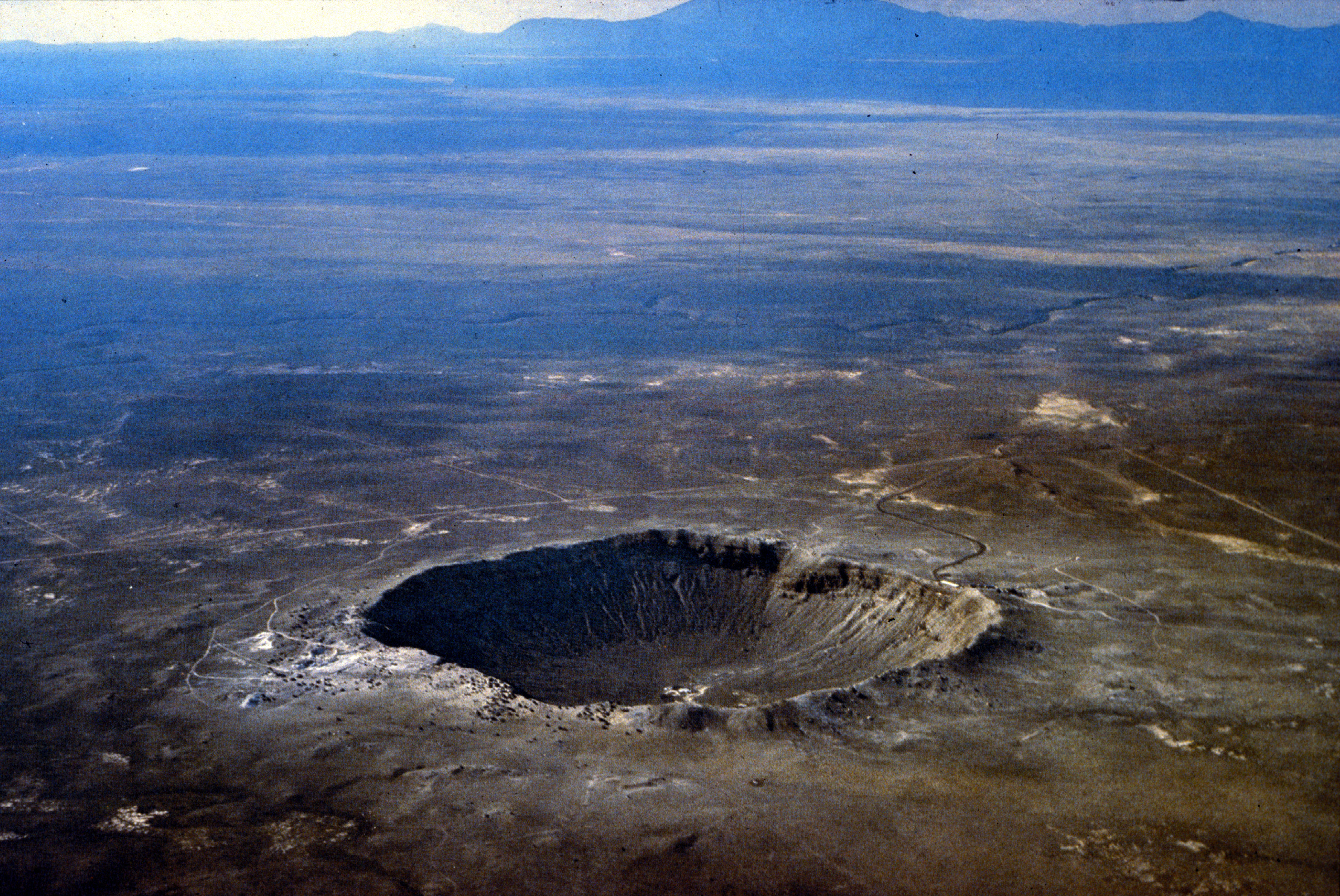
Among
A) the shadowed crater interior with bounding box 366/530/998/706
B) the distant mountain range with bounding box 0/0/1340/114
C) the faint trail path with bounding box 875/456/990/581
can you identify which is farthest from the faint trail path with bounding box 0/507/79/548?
the distant mountain range with bounding box 0/0/1340/114

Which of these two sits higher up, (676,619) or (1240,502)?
(1240,502)

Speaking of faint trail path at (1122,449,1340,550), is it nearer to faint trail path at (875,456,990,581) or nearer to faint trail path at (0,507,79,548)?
faint trail path at (875,456,990,581)

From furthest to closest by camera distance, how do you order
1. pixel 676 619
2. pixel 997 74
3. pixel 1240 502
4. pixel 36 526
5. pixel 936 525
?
pixel 997 74, pixel 1240 502, pixel 36 526, pixel 936 525, pixel 676 619

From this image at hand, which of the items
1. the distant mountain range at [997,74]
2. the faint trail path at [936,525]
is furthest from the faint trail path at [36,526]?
the distant mountain range at [997,74]

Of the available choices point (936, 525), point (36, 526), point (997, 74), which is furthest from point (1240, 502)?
point (997, 74)

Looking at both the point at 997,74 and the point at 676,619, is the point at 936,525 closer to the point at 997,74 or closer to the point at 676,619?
the point at 676,619

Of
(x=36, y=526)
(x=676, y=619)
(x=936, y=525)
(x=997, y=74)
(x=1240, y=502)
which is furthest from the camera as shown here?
(x=997, y=74)

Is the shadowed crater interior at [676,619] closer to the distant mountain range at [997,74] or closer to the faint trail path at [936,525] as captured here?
the faint trail path at [936,525]
